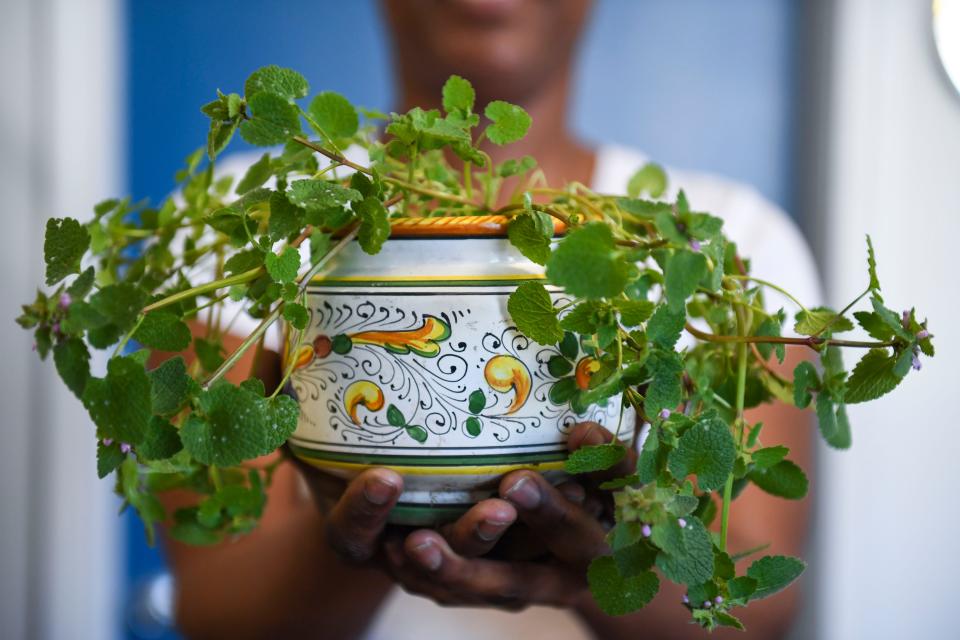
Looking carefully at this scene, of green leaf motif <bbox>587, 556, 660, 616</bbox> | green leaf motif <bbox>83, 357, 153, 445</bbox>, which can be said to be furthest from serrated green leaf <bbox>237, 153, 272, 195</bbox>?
green leaf motif <bbox>587, 556, 660, 616</bbox>

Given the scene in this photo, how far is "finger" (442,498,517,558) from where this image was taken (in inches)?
13.6

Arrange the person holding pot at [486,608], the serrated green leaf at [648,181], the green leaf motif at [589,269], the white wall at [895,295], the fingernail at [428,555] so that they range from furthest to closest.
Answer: the white wall at [895,295]
the person holding pot at [486,608]
the serrated green leaf at [648,181]
the fingernail at [428,555]
the green leaf motif at [589,269]

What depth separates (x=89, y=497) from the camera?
1.12 meters

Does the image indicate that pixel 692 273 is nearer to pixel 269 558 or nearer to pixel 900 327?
pixel 900 327

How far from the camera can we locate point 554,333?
1.06ft

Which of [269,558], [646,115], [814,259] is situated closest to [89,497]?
[269,558]

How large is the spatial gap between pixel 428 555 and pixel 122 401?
15 centimetres

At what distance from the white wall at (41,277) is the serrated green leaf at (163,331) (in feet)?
2.88

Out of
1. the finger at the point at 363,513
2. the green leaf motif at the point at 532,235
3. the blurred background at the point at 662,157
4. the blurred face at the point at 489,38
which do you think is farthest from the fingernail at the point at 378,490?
the blurred background at the point at 662,157

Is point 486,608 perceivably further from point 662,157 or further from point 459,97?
point 662,157

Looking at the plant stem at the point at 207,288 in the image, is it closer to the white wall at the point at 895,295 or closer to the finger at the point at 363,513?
the finger at the point at 363,513

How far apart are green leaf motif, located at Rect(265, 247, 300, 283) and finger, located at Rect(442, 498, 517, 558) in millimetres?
120

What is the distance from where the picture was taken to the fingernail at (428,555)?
0.37 metres

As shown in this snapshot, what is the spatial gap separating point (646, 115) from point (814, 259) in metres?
0.29
